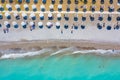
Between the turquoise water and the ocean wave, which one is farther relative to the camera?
the ocean wave

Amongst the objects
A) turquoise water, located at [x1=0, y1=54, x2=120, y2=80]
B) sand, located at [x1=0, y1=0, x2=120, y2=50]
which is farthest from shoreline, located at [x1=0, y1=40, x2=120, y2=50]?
turquoise water, located at [x1=0, y1=54, x2=120, y2=80]

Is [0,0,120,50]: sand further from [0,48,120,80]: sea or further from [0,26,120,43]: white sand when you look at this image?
[0,48,120,80]: sea

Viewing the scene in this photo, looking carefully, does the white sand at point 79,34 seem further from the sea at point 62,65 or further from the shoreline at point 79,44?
the sea at point 62,65

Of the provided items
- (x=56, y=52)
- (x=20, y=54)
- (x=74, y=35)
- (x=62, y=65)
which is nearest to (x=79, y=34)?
(x=74, y=35)

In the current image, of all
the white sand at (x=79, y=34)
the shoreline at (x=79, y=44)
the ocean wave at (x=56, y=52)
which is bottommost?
the ocean wave at (x=56, y=52)

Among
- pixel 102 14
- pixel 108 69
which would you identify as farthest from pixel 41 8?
pixel 108 69

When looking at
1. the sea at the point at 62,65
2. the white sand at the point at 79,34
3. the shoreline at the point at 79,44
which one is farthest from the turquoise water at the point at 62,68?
the white sand at the point at 79,34

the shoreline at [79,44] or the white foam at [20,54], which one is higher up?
the shoreline at [79,44]
